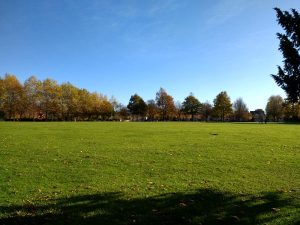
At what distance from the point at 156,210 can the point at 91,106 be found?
429 ft

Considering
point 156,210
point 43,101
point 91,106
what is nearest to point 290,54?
point 156,210

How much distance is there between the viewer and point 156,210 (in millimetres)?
9430

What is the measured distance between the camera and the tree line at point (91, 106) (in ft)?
379

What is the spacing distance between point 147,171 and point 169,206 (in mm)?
5505

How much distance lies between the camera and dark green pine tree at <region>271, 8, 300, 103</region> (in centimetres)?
1073

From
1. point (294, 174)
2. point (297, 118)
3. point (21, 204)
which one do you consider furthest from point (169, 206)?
point (297, 118)

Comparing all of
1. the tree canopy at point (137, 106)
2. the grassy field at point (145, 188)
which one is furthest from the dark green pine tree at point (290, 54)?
the tree canopy at point (137, 106)

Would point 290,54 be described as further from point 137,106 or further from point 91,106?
point 137,106

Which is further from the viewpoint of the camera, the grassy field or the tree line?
the tree line

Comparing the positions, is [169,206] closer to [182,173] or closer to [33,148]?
[182,173]

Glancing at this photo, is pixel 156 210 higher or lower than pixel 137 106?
lower

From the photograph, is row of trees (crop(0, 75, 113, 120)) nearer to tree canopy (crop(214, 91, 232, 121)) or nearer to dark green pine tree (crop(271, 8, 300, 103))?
tree canopy (crop(214, 91, 232, 121))

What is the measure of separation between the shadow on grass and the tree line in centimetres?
10201

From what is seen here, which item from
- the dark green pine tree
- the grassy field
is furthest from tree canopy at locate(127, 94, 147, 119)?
the dark green pine tree
